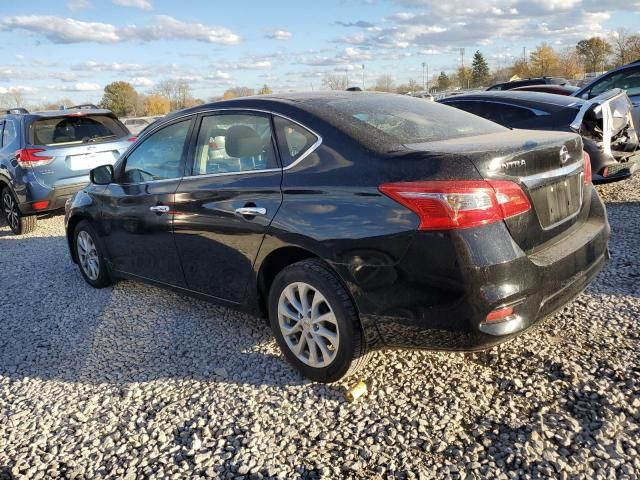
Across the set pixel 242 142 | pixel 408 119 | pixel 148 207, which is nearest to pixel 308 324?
pixel 242 142

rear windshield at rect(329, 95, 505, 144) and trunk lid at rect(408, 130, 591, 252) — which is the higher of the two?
rear windshield at rect(329, 95, 505, 144)

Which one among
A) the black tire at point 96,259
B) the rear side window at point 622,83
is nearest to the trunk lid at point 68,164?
the black tire at point 96,259

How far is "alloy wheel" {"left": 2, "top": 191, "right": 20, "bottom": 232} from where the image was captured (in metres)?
7.88

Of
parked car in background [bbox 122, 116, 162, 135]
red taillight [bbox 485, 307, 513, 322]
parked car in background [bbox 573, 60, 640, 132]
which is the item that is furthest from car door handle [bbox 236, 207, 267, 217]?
parked car in background [bbox 122, 116, 162, 135]

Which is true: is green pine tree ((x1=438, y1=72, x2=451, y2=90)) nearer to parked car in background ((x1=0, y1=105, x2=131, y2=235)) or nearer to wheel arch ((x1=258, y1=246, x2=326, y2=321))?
parked car in background ((x1=0, y1=105, x2=131, y2=235))

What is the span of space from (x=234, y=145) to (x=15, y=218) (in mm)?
5946

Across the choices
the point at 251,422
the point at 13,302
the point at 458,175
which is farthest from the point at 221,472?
the point at 13,302

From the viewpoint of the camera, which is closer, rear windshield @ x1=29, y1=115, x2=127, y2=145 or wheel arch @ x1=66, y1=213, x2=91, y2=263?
wheel arch @ x1=66, y1=213, x2=91, y2=263

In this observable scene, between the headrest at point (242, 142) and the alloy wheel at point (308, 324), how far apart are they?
2.93 ft

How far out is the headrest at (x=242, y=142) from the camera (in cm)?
334

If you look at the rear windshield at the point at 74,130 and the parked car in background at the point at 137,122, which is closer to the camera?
the rear windshield at the point at 74,130

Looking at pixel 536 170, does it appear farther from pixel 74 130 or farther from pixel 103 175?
Answer: pixel 74 130

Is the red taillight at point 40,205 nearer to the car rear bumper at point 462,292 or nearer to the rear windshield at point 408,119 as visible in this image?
the rear windshield at point 408,119

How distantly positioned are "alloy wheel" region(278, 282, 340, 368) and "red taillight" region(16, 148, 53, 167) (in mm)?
5674
